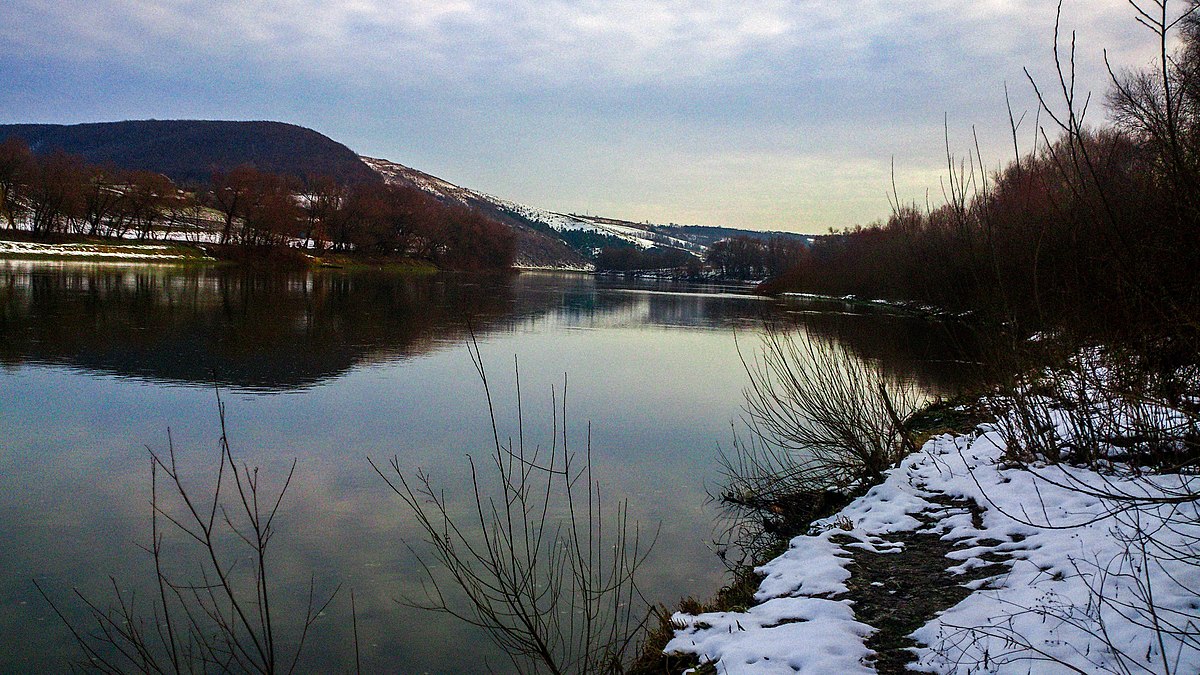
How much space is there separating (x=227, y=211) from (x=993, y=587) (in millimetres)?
85782

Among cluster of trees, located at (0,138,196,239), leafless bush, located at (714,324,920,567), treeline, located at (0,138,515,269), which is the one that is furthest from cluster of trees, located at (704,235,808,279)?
leafless bush, located at (714,324,920,567)

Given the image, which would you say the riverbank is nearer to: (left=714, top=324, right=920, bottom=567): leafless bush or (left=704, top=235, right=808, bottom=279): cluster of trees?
(left=714, top=324, right=920, bottom=567): leafless bush

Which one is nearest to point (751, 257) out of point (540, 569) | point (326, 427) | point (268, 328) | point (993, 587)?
point (268, 328)

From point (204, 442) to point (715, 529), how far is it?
6.88 metres

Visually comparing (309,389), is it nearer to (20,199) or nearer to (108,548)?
(108,548)

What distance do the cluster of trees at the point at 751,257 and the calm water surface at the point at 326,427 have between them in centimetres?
13330

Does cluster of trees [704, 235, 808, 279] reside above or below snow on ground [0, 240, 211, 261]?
above

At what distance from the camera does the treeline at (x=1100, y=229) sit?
428 centimetres

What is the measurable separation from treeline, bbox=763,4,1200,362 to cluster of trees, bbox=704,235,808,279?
113 meters

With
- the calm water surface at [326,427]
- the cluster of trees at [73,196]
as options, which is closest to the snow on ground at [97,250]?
the cluster of trees at [73,196]

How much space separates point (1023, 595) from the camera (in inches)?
179

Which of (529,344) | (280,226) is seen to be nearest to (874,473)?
(529,344)

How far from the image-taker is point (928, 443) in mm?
10008

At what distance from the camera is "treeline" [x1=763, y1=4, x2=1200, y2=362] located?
4281 millimetres
